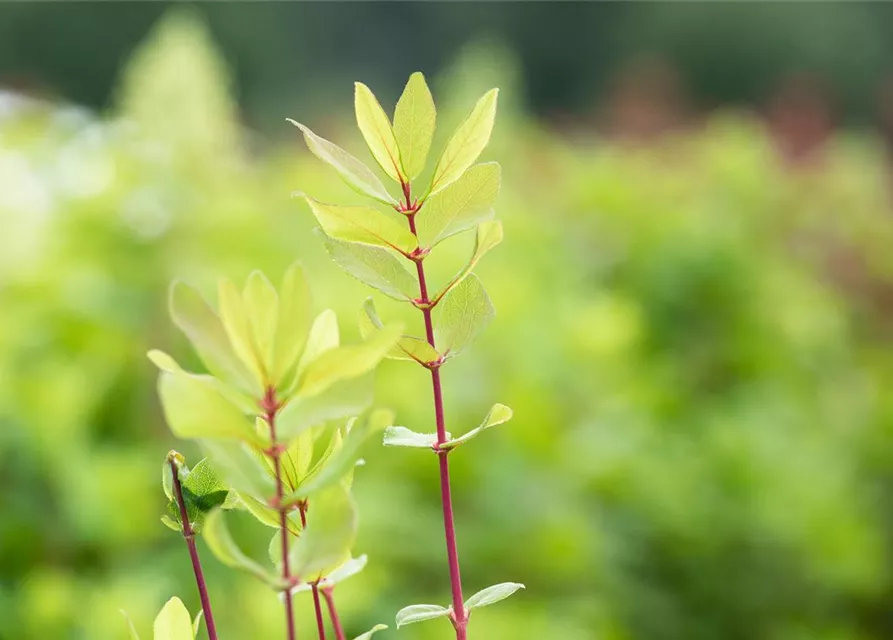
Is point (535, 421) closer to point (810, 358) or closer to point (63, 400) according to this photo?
point (63, 400)

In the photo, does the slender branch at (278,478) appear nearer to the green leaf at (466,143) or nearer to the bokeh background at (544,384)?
the green leaf at (466,143)

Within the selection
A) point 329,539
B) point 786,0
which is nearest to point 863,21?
point 786,0

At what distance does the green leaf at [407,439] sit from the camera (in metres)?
0.21

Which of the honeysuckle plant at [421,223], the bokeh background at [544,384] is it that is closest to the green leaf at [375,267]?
the honeysuckle plant at [421,223]

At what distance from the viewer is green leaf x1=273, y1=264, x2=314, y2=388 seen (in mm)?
167

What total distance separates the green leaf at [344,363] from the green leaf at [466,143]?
5 cm

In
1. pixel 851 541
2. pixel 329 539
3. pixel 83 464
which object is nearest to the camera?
pixel 329 539

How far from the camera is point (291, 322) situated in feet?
0.55

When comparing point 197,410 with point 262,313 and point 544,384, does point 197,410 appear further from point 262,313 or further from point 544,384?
point 544,384

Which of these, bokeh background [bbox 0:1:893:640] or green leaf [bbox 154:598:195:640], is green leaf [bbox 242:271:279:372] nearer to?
green leaf [bbox 154:598:195:640]

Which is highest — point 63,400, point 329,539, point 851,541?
point 329,539

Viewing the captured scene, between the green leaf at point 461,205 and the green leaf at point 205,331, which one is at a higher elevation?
the green leaf at point 461,205

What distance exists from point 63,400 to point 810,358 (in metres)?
1.51

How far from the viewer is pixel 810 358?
6.67 ft
